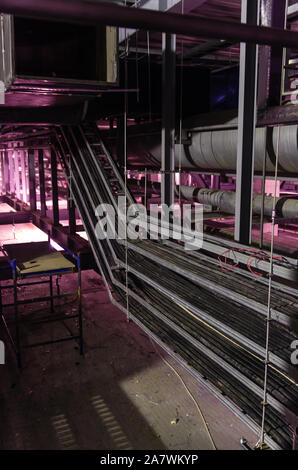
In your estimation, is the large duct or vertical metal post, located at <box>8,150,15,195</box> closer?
the large duct

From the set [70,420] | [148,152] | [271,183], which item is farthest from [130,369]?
[271,183]

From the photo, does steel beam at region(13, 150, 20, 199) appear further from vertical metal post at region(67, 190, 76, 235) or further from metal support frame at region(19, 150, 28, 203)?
vertical metal post at region(67, 190, 76, 235)

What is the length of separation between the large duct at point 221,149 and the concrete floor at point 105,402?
7.80ft

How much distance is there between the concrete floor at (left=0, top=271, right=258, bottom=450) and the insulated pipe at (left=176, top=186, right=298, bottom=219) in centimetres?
228

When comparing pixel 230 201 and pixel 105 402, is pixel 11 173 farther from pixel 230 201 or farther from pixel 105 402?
pixel 105 402

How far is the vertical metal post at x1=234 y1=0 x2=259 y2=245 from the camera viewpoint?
3375mm

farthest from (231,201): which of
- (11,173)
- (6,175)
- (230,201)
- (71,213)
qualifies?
(6,175)

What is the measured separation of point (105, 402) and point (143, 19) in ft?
11.7

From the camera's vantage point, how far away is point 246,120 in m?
3.50

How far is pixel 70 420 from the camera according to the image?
3.56 meters

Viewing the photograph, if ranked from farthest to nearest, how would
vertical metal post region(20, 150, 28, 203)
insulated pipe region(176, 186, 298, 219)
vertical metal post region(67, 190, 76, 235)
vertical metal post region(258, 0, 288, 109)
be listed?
vertical metal post region(20, 150, 28, 203)
vertical metal post region(67, 190, 76, 235)
insulated pipe region(176, 186, 298, 219)
vertical metal post region(258, 0, 288, 109)

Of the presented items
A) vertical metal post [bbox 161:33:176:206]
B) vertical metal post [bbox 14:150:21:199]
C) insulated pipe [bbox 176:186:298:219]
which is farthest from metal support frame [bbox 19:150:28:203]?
vertical metal post [bbox 161:33:176:206]
